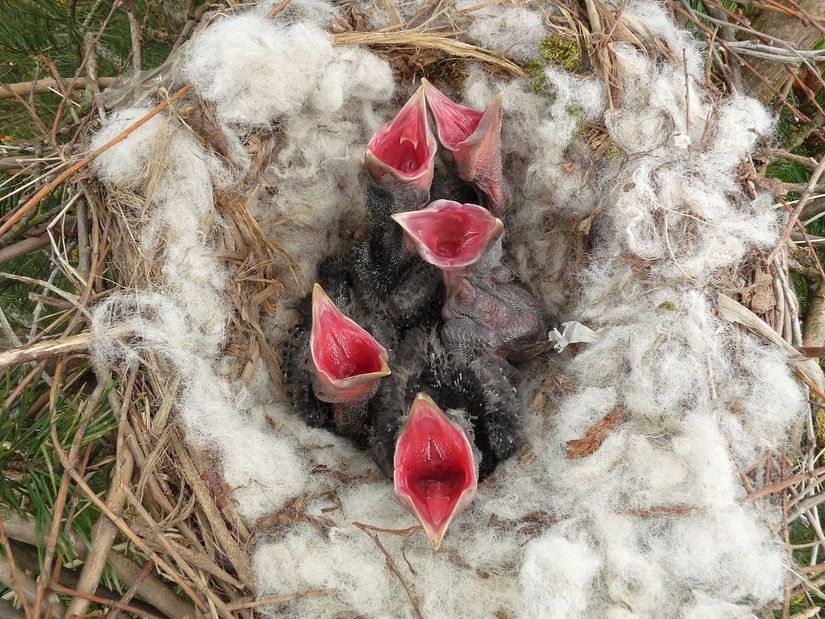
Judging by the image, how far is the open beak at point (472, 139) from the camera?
45.6 inches

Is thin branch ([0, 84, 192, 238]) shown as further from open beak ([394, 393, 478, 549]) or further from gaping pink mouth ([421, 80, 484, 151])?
open beak ([394, 393, 478, 549])

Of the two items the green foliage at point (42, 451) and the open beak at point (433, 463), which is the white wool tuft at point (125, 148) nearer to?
the green foliage at point (42, 451)

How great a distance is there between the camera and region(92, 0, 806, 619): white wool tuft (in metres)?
0.93

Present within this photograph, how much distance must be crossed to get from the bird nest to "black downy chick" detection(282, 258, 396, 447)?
0.06 metres

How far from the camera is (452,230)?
3.76 feet

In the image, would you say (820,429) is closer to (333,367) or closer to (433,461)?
(433,461)

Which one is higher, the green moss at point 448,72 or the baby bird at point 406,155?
the green moss at point 448,72

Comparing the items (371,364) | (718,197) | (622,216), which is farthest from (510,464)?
(718,197)

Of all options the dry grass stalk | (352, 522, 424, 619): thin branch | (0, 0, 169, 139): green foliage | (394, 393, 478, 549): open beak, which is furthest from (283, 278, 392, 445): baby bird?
(0, 0, 169, 139): green foliage

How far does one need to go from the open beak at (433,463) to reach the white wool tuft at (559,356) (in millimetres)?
119

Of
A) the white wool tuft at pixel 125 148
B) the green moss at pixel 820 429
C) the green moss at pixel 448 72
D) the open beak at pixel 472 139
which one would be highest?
the white wool tuft at pixel 125 148

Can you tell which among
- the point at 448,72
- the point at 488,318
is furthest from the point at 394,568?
the point at 448,72

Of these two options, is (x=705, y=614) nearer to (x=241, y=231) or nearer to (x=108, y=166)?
(x=241, y=231)

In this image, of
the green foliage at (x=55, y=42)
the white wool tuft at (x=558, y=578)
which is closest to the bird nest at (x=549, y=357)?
the white wool tuft at (x=558, y=578)
